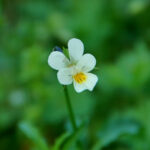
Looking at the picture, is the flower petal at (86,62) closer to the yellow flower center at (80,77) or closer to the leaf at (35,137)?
the yellow flower center at (80,77)

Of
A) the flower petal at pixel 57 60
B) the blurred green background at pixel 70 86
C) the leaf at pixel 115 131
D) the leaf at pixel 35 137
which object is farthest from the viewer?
the blurred green background at pixel 70 86

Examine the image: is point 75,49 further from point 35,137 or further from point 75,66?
point 35,137

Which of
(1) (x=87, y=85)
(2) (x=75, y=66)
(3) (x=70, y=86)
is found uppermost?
(3) (x=70, y=86)

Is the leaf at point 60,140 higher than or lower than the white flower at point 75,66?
lower

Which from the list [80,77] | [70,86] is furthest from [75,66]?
[70,86]

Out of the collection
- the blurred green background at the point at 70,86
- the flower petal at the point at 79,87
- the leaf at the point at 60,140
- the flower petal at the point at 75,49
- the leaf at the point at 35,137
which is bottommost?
the flower petal at the point at 79,87

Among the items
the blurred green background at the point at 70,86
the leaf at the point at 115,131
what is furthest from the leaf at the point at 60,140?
the leaf at the point at 115,131
